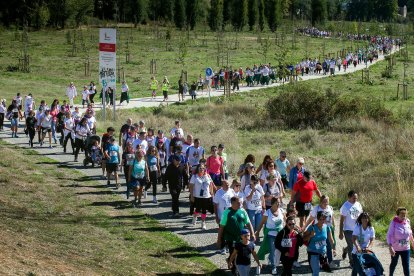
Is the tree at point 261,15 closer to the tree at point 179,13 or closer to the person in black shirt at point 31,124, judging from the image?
the tree at point 179,13

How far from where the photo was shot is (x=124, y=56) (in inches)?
2717

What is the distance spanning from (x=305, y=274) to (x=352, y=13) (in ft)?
505

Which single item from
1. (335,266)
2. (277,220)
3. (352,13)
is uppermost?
(352,13)

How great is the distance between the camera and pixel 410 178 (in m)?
19.4

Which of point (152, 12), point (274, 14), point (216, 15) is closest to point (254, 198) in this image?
point (216, 15)

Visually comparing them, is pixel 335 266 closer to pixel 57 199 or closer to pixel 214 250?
pixel 214 250

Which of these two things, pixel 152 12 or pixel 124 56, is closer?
pixel 124 56

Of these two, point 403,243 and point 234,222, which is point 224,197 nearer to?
point 234,222

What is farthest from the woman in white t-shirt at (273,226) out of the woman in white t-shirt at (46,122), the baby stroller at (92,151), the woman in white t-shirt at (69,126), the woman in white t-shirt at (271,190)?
the woman in white t-shirt at (46,122)

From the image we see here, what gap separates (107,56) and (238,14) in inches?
2727

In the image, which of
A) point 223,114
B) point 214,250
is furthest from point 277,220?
point 223,114

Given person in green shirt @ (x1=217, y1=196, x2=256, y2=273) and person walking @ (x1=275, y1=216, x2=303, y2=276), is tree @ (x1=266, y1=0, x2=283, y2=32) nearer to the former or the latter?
person in green shirt @ (x1=217, y1=196, x2=256, y2=273)

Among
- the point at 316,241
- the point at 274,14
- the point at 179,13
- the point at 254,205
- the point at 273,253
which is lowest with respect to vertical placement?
the point at 273,253

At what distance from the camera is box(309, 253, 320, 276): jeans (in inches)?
449
